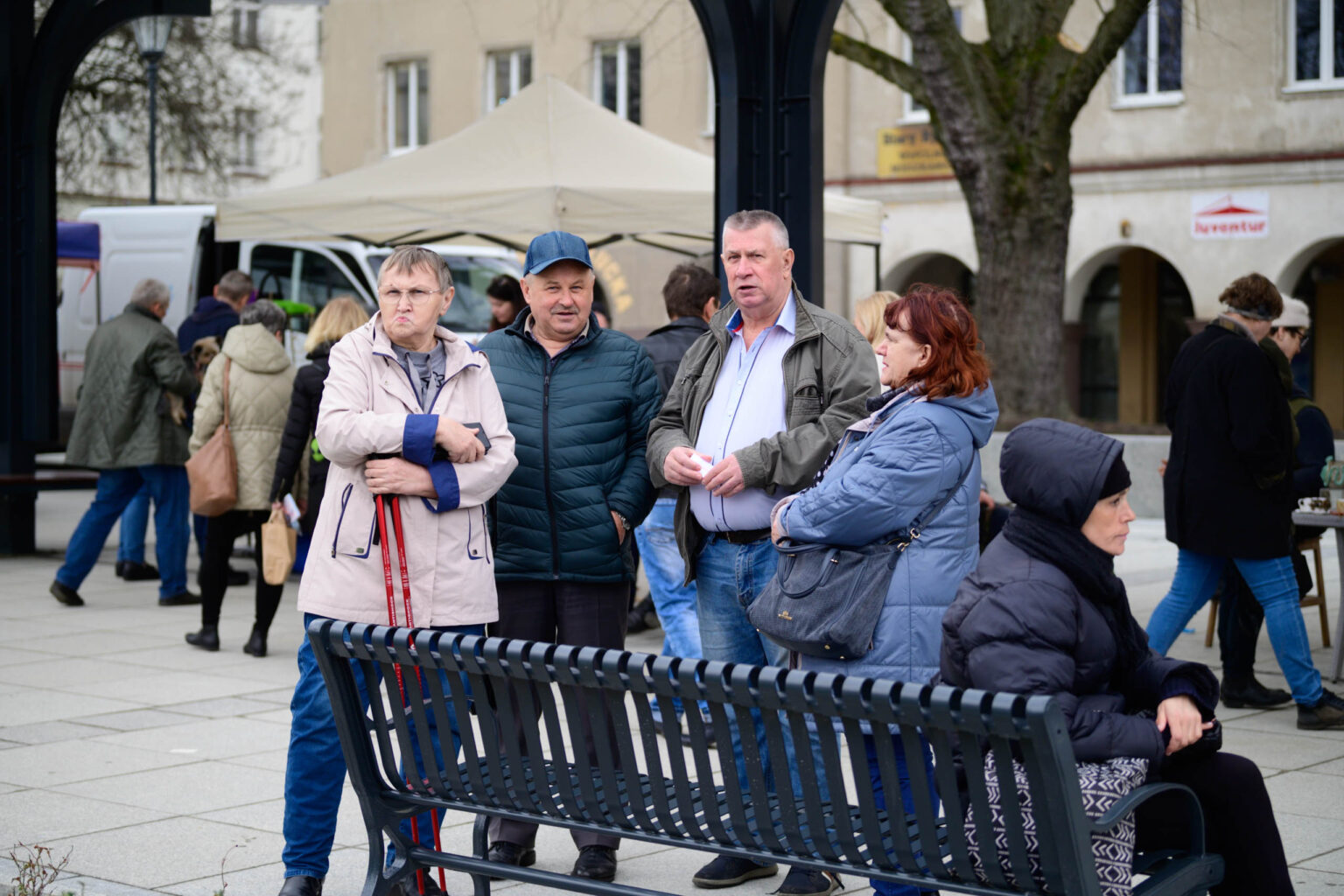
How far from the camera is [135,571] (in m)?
12.0

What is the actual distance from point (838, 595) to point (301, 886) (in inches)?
66.0

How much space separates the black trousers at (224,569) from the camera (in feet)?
29.4

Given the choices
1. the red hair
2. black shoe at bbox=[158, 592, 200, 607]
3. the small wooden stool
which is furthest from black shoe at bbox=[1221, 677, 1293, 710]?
black shoe at bbox=[158, 592, 200, 607]

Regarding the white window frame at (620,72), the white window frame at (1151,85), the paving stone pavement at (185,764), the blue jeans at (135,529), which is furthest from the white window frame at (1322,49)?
the blue jeans at (135,529)

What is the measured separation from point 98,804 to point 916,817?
11.4 ft

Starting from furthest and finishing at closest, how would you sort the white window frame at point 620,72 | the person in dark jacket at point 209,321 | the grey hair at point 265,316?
the white window frame at point 620,72, the person in dark jacket at point 209,321, the grey hair at point 265,316

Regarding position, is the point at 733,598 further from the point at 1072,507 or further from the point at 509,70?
the point at 509,70

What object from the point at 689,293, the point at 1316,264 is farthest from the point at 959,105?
the point at 1316,264

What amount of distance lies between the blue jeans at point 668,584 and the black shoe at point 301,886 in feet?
8.31

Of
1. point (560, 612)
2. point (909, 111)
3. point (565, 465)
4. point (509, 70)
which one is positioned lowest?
point (560, 612)

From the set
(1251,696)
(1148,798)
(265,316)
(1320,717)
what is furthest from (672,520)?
(1148,798)

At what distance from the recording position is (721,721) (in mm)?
3676

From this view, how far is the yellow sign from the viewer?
26.6 metres

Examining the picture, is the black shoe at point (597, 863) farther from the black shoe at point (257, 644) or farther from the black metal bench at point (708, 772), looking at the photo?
the black shoe at point (257, 644)
